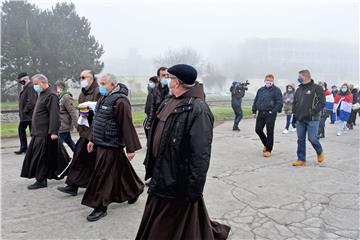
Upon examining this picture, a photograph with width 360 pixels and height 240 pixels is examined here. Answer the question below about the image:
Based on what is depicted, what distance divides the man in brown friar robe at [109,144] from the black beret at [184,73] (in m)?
1.48

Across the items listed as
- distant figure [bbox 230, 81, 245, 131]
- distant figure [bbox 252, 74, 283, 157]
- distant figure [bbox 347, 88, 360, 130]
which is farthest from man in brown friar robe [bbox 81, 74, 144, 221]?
distant figure [bbox 347, 88, 360, 130]

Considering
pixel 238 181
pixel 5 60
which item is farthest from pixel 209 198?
pixel 5 60

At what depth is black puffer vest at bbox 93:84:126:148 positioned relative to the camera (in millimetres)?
4574

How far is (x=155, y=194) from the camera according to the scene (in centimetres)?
321

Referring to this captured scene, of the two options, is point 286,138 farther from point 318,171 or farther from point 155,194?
point 155,194

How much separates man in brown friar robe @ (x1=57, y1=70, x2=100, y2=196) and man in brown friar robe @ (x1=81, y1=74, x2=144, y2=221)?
61 centimetres

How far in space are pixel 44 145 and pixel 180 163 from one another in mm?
3475

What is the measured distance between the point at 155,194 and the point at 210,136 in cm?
75

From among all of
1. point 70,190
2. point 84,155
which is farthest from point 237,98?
point 70,190

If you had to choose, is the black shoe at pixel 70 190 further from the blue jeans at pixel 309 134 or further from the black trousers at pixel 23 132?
the blue jeans at pixel 309 134

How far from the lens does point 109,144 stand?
4.57 meters

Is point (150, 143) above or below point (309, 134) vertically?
above

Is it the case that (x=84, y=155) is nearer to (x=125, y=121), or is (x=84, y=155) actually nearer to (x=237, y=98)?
(x=125, y=121)

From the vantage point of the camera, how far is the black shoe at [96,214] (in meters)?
4.40
